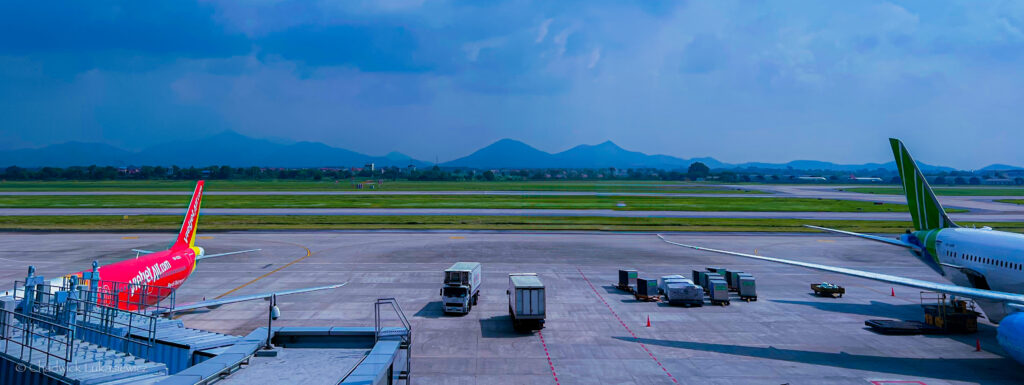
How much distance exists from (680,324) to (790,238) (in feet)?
138

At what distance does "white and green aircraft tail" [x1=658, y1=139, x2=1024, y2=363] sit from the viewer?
22.9 m

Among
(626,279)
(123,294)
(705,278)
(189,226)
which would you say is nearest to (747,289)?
(705,278)

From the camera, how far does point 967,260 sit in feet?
97.1

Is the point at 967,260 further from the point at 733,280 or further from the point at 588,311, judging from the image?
the point at 588,311

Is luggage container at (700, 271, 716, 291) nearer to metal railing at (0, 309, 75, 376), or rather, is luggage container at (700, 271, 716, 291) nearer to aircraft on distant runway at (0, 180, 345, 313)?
aircraft on distant runway at (0, 180, 345, 313)

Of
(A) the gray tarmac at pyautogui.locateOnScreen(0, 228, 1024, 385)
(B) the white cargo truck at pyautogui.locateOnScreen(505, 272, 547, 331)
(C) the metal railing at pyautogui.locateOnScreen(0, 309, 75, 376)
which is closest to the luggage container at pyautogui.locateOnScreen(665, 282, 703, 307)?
(A) the gray tarmac at pyautogui.locateOnScreen(0, 228, 1024, 385)

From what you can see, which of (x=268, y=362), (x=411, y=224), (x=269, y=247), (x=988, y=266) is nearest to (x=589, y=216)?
(x=411, y=224)

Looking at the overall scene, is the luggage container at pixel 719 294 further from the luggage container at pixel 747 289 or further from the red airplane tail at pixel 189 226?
the red airplane tail at pixel 189 226

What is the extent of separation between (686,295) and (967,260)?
46.5ft

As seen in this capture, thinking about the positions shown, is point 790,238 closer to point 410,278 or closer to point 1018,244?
point 1018,244

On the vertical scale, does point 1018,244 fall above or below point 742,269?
above

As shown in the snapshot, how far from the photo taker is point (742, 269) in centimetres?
4762

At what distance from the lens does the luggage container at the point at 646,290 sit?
35.6 m

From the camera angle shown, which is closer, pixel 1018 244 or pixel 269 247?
pixel 1018 244
